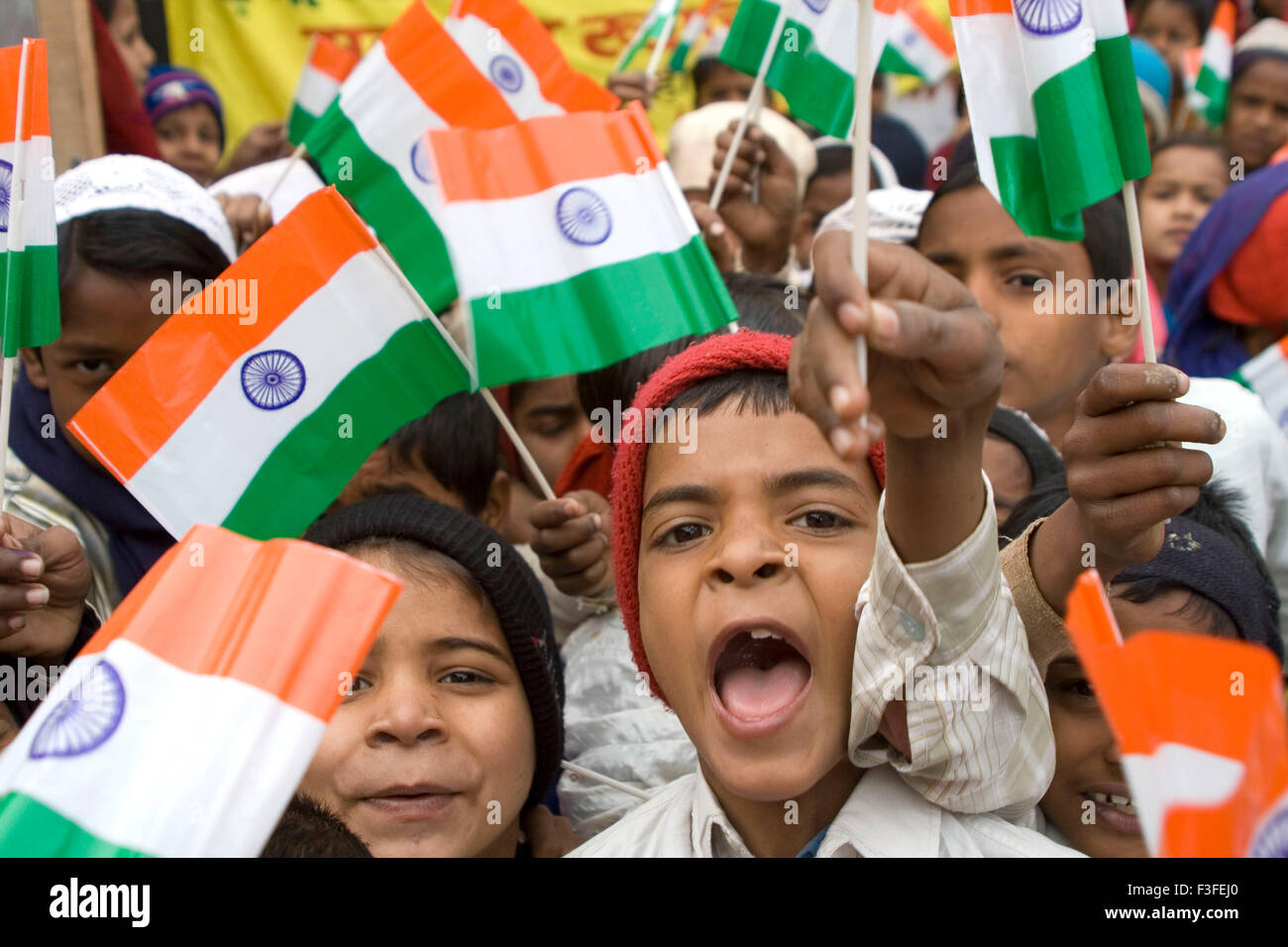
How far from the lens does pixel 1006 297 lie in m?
3.19

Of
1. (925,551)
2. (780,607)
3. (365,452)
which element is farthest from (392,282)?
(925,551)

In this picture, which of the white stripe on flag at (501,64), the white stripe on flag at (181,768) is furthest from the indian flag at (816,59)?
the white stripe on flag at (181,768)

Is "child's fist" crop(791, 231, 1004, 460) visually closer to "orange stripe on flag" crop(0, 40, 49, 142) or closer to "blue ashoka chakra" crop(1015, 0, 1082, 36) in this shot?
"blue ashoka chakra" crop(1015, 0, 1082, 36)

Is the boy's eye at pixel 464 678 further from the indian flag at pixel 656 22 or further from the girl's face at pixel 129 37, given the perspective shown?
the girl's face at pixel 129 37

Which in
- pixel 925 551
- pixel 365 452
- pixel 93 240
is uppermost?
pixel 93 240

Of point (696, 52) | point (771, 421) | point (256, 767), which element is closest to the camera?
point (256, 767)

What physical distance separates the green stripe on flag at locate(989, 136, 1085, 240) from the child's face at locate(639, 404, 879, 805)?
17.0 inches

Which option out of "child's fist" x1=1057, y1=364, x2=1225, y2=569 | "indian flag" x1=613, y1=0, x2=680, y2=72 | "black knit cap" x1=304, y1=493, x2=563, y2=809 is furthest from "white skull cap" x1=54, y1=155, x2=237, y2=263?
"child's fist" x1=1057, y1=364, x2=1225, y2=569

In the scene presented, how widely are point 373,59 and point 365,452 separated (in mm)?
1246

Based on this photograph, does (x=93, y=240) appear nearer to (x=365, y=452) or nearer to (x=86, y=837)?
(x=365, y=452)

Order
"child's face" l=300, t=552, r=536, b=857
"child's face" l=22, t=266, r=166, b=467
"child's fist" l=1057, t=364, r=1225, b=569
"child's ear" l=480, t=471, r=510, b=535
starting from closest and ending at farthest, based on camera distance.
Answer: "child's fist" l=1057, t=364, r=1225, b=569 → "child's face" l=300, t=552, r=536, b=857 → "child's face" l=22, t=266, r=166, b=467 → "child's ear" l=480, t=471, r=510, b=535

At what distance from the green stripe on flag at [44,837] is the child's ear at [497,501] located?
2.13 meters

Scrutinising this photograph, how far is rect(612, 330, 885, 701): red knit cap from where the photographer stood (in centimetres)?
201

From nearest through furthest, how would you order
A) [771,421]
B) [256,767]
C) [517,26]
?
1. [256,767]
2. [771,421]
3. [517,26]
